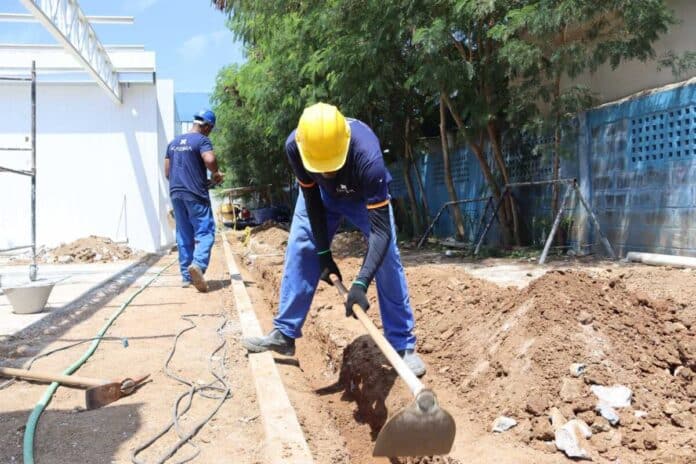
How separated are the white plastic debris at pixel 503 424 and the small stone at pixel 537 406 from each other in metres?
0.10

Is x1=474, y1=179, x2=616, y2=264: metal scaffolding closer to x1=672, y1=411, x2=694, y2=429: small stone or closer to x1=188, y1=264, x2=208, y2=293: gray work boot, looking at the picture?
x1=188, y1=264, x2=208, y2=293: gray work boot

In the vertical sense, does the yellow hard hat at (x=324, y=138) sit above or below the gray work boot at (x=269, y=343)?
above

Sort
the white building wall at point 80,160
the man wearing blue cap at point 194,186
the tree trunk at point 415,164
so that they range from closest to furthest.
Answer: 1. the man wearing blue cap at point 194,186
2. the white building wall at point 80,160
3. the tree trunk at point 415,164

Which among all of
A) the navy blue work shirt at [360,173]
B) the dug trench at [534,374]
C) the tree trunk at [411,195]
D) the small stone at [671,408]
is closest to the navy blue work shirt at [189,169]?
the dug trench at [534,374]

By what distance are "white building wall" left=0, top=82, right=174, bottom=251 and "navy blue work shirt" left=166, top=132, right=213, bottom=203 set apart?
662 centimetres

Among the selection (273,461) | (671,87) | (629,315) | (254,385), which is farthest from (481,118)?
(273,461)

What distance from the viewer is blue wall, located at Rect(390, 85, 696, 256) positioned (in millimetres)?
7348

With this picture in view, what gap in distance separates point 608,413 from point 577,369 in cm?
32

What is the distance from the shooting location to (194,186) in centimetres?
679

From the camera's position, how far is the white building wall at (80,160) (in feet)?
41.1

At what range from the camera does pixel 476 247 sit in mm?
9680

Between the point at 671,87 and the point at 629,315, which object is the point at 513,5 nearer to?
the point at 671,87

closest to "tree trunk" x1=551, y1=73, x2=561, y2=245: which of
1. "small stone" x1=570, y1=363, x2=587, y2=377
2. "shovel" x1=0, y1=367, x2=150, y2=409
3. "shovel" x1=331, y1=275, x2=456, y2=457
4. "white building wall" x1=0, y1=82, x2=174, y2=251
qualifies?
"small stone" x1=570, y1=363, x2=587, y2=377

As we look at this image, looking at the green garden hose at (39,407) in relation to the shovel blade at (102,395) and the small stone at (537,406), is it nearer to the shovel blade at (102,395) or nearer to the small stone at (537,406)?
the shovel blade at (102,395)
